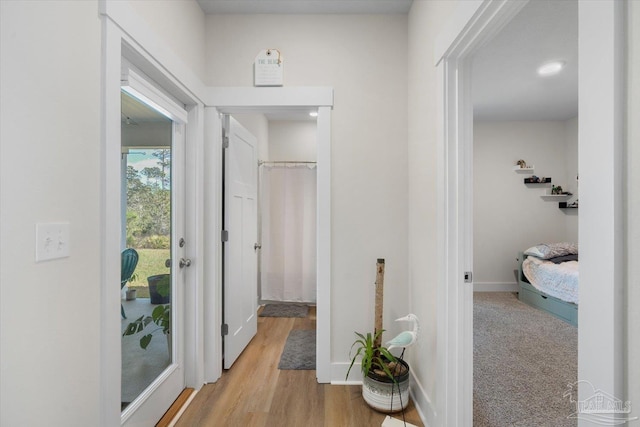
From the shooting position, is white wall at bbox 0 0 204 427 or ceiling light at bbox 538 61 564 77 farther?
ceiling light at bbox 538 61 564 77

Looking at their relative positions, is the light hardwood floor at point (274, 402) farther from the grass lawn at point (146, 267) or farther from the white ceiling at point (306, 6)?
the white ceiling at point (306, 6)

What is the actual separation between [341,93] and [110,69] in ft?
4.71

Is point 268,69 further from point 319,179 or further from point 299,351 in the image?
point 299,351

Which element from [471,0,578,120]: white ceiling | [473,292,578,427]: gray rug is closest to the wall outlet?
[473,292,578,427]: gray rug

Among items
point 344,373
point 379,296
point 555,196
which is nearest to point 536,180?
point 555,196

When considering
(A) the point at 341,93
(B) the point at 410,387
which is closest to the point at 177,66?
(A) the point at 341,93

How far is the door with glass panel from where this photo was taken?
4.85 feet

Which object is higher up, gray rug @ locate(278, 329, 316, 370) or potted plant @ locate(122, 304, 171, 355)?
potted plant @ locate(122, 304, 171, 355)

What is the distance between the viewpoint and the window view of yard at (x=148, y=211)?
1.53 m

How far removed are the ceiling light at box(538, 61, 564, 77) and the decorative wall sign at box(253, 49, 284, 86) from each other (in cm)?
254

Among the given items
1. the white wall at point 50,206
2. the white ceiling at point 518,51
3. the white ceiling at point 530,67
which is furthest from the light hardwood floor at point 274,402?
the white ceiling at point 530,67

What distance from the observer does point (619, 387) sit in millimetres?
640

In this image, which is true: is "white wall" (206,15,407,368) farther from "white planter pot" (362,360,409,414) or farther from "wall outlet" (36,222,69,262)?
"wall outlet" (36,222,69,262)

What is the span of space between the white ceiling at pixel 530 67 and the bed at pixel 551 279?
190cm
